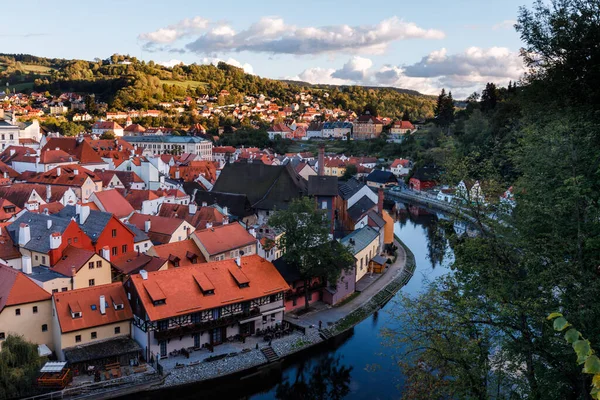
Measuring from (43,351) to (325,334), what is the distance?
11.0 m

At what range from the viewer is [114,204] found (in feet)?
104

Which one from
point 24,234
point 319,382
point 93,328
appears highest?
point 24,234

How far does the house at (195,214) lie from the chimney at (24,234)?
913 cm

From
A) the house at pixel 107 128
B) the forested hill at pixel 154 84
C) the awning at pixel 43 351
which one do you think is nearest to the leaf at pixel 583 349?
the awning at pixel 43 351

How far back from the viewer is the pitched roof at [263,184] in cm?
3828

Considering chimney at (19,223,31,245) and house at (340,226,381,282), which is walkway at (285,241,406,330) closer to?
house at (340,226,381,282)

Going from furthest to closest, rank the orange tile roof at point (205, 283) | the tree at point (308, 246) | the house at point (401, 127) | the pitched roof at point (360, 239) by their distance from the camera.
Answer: the house at point (401, 127), the pitched roof at point (360, 239), the tree at point (308, 246), the orange tile roof at point (205, 283)

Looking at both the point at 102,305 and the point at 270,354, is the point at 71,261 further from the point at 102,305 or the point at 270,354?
the point at 270,354

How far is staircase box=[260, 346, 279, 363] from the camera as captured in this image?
2040 cm

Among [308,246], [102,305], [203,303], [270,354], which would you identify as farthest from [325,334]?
[102,305]

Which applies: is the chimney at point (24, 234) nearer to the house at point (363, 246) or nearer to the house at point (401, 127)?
the house at point (363, 246)

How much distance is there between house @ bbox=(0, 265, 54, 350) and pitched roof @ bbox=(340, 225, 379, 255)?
48.1ft

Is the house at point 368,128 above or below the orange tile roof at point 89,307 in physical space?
above

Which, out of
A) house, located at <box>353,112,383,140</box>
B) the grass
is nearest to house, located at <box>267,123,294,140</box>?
house, located at <box>353,112,383,140</box>
